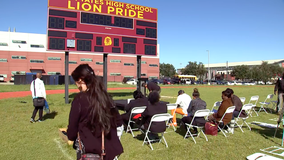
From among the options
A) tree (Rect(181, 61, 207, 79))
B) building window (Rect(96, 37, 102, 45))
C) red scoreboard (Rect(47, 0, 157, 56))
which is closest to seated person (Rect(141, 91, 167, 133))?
red scoreboard (Rect(47, 0, 157, 56))

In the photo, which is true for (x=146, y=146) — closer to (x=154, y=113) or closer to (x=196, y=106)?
(x=154, y=113)

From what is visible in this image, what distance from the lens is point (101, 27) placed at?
13.0 meters

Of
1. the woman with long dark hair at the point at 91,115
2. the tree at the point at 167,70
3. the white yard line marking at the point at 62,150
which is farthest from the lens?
the tree at the point at 167,70

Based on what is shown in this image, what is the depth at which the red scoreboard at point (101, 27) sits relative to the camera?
11789 millimetres

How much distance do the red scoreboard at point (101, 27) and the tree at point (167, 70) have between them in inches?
2876

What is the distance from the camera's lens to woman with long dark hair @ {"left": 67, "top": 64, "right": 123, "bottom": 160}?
71.9 inches

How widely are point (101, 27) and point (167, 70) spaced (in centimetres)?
→ 7559

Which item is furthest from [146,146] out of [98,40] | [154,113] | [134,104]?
[98,40]

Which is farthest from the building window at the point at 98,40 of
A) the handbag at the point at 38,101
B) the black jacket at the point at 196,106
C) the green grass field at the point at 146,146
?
the black jacket at the point at 196,106

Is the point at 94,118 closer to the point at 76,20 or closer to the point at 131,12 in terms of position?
the point at 76,20

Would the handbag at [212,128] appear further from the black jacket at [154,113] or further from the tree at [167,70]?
the tree at [167,70]

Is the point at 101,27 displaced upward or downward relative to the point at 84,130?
upward

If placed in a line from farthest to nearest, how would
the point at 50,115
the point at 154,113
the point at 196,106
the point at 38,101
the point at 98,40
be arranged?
1. the point at 98,40
2. the point at 50,115
3. the point at 38,101
4. the point at 196,106
5. the point at 154,113

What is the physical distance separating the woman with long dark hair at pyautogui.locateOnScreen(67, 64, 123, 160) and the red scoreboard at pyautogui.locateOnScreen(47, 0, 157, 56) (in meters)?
10.7
